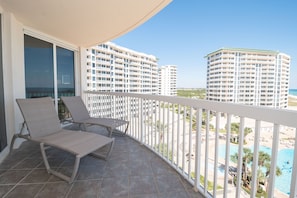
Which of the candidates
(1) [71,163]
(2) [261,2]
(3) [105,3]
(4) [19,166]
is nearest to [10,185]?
(4) [19,166]

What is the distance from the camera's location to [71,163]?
234 cm

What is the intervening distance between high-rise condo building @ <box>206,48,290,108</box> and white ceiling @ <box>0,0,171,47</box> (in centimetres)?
1545

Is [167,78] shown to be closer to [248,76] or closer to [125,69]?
[125,69]

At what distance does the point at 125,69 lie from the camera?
133 feet

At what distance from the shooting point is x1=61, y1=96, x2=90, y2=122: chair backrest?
11.8 ft

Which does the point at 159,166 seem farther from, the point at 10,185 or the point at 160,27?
the point at 160,27

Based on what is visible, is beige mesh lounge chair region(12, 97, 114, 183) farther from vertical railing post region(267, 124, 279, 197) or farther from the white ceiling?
vertical railing post region(267, 124, 279, 197)

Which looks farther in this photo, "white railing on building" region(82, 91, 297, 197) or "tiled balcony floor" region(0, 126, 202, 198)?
"tiled balcony floor" region(0, 126, 202, 198)

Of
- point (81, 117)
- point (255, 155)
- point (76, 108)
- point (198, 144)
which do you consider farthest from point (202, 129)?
point (76, 108)

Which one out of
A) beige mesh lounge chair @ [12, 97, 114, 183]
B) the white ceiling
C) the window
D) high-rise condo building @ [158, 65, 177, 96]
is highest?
high-rise condo building @ [158, 65, 177, 96]

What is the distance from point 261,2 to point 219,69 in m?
13.1

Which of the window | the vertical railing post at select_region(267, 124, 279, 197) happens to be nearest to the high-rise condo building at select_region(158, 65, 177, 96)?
the window

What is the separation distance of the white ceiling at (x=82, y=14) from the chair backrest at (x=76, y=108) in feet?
5.35

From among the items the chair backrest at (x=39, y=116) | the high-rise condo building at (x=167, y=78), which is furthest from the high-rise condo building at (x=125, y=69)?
the chair backrest at (x=39, y=116)
